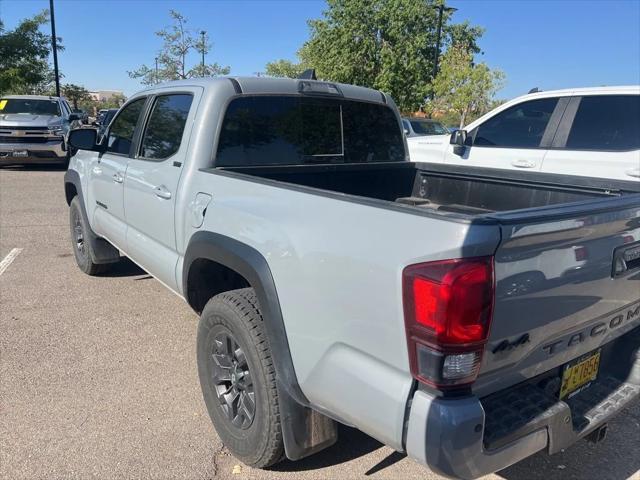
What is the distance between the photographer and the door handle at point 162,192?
3217 mm

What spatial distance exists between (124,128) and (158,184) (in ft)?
4.24

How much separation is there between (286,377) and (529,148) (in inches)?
183

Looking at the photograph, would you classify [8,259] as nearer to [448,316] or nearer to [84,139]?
[84,139]

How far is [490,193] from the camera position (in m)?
3.46

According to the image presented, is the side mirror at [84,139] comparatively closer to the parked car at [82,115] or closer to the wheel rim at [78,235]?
the wheel rim at [78,235]

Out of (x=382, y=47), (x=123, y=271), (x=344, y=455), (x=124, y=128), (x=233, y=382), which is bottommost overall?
(x=344, y=455)

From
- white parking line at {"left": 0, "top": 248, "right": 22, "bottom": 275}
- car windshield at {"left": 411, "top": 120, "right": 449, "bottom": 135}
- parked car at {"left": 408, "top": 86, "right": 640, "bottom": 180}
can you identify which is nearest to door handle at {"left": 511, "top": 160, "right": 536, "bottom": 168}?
parked car at {"left": 408, "top": 86, "right": 640, "bottom": 180}

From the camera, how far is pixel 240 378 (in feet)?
8.64

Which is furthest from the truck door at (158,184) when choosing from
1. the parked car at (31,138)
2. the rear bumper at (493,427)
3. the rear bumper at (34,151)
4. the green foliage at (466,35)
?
the green foliage at (466,35)

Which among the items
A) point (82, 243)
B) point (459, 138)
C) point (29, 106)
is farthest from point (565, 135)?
point (29, 106)

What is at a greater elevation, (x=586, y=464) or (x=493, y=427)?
(x=493, y=427)

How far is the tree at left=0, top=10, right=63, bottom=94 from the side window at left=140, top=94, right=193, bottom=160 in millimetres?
20418

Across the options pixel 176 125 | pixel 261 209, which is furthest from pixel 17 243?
pixel 261 209

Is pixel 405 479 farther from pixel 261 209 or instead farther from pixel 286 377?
pixel 261 209
